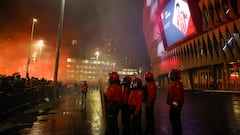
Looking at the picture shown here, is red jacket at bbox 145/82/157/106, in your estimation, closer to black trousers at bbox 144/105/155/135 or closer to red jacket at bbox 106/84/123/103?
black trousers at bbox 144/105/155/135

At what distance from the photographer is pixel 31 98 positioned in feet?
41.9

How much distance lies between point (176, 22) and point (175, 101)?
3319 centimetres

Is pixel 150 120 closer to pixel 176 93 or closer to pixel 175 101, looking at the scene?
pixel 175 101

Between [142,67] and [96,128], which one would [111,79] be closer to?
[96,128]

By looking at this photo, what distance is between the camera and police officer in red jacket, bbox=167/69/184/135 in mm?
5363

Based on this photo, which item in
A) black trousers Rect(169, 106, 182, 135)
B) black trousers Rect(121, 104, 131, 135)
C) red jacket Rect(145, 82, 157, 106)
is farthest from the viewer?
red jacket Rect(145, 82, 157, 106)

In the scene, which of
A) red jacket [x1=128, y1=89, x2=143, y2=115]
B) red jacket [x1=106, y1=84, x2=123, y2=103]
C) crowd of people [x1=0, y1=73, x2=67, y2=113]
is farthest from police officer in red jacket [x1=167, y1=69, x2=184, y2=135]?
crowd of people [x1=0, y1=73, x2=67, y2=113]

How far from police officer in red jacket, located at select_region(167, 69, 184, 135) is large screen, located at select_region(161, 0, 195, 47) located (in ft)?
86.8

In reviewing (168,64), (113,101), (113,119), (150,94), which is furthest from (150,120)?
(168,64)

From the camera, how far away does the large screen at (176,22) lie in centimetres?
3150

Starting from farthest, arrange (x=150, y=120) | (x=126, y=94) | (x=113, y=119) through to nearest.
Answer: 1. (x=126, y=94)
2. (x=150, y=120)
3. (x=113, y=119)

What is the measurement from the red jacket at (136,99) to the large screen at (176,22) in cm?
2693

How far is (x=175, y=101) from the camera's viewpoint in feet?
17.7

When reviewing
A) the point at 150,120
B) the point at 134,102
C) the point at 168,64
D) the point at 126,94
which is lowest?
the point at 150,120
